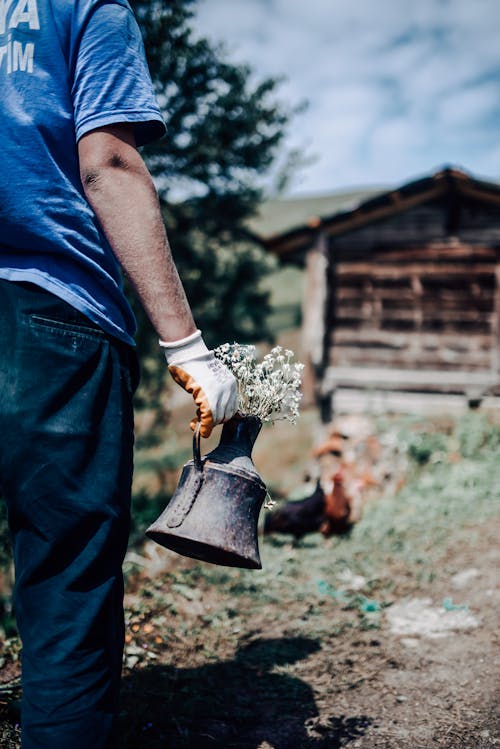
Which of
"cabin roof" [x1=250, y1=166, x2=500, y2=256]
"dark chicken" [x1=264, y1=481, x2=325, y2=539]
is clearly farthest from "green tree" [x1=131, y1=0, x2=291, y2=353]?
"dark chicken" [x1=264, y1=481, x2=325, y2=539]

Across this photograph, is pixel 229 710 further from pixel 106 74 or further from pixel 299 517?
pixel 299 517

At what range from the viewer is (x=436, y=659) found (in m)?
2.96

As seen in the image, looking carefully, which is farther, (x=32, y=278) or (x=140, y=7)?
(x=140, y=7)

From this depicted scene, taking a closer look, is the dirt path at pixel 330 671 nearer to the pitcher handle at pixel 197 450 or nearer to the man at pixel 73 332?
the man at pixel 73 332

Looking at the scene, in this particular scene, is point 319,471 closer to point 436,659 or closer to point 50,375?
point 436,659

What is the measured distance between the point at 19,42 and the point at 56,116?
211 mm

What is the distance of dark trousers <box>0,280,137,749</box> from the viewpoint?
4.86ft

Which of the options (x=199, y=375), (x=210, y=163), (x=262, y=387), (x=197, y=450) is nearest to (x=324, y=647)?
(x=262, y=387)

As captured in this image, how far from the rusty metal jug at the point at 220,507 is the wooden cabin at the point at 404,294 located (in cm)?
832

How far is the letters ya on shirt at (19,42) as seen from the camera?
1.58 metres

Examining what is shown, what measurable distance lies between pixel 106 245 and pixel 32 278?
0.82 feet

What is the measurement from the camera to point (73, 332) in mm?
1556

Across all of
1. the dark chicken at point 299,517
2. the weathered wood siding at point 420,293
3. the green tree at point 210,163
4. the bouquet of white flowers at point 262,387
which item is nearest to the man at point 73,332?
the bouquet of white flowers at point 262,387

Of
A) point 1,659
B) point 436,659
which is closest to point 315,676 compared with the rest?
point 436,659
